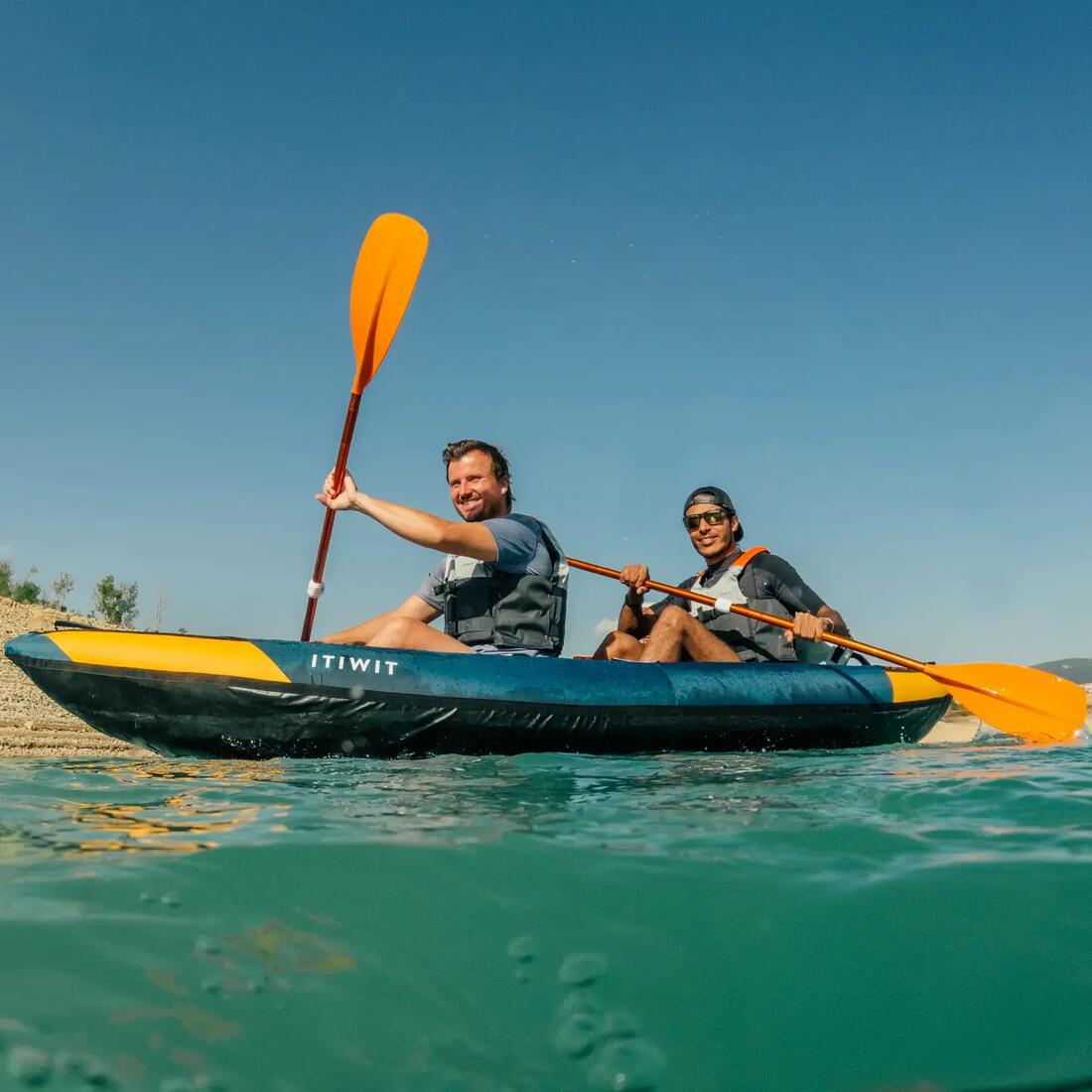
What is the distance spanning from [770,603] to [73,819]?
4.18m

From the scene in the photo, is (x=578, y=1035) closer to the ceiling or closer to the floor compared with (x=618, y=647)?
closer to the floor

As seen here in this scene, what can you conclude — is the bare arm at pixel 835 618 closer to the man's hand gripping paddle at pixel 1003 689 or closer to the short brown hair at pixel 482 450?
the man's hand gripping paddle at pixel 1003 689

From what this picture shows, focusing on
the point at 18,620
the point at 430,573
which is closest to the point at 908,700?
the point at 430,573

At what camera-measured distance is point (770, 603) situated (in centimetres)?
565

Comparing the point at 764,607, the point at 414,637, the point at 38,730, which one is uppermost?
the point at 764,607

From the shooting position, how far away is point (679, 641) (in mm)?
5125

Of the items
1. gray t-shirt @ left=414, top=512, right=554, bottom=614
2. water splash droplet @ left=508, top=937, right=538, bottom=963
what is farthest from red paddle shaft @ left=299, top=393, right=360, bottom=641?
water splash droplet @ left=508, top=937, right=538, bottom=963

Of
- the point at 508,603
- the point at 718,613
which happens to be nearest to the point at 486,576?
the point at 508,603

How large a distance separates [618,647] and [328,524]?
1.81 meters

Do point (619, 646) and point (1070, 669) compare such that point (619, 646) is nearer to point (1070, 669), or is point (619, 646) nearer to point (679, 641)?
point (679, 641)

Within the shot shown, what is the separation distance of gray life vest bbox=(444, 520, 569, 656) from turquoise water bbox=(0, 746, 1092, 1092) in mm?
2100

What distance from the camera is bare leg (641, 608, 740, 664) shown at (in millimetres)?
5055

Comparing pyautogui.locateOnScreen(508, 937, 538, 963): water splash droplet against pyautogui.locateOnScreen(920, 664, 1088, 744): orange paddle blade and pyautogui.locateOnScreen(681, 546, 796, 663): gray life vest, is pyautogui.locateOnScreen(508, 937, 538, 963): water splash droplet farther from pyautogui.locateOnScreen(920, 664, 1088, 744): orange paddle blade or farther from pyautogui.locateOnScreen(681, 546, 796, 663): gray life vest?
pyautogui.locateOnScreen(920, 664, 1088, 744): orange paddle blade

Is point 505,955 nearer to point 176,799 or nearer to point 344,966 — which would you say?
point 344,966
